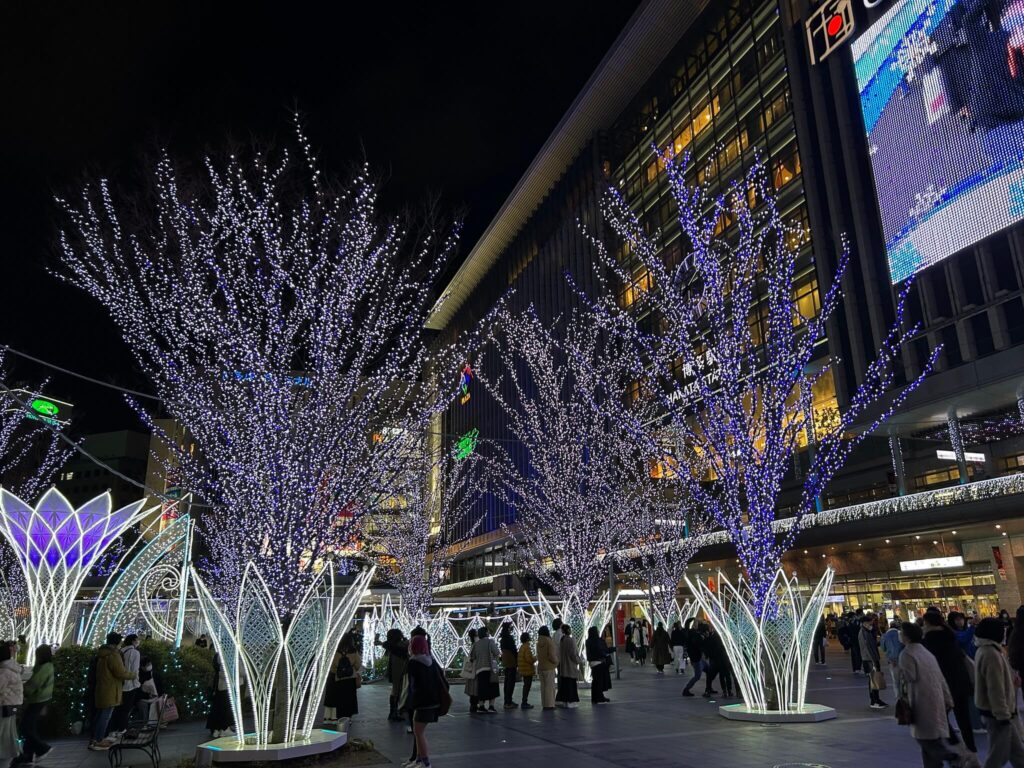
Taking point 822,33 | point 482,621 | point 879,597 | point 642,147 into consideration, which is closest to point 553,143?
point 642,147

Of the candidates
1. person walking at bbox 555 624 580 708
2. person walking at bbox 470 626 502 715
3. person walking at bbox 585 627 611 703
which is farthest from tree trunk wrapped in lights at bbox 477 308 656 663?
person walking at bbox 470 626 502 715

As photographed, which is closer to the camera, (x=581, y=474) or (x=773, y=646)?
(x=773, y=646)

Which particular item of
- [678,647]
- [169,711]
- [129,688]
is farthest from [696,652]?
[129,688]

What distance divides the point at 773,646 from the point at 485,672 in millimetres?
4225

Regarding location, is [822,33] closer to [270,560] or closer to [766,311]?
[766,311]

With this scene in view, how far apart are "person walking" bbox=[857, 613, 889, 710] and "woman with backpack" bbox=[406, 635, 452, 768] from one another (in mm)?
6241

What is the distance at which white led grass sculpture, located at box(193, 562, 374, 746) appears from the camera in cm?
703

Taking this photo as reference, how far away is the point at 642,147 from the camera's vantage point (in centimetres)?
4419

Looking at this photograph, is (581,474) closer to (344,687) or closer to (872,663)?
(872,663)

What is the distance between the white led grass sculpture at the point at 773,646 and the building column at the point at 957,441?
49.9ft

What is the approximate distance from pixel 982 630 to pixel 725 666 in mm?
6984

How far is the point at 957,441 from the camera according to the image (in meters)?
22.8

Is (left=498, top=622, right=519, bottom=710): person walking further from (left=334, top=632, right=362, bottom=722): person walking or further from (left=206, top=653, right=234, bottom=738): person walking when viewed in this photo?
(left=206, top=653, right=234, bottom=738): person walking

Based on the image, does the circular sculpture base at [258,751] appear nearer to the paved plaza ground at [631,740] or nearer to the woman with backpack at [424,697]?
the paved plaza ground at [631,740]
